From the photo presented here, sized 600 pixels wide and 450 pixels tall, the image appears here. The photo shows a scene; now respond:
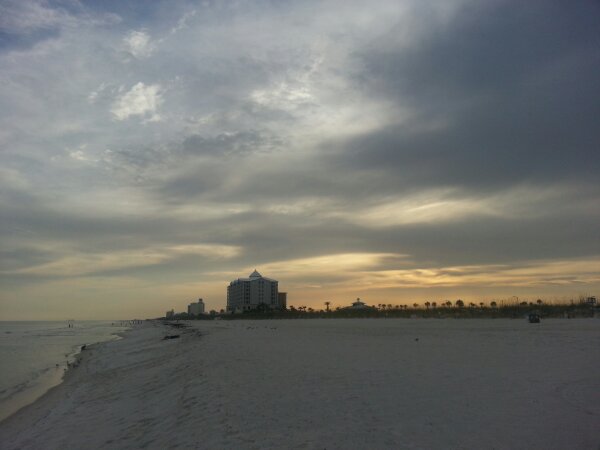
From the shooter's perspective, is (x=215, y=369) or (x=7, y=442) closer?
(x=7, y=442)

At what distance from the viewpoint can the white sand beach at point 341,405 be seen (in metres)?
8.98

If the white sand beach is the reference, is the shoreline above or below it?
below

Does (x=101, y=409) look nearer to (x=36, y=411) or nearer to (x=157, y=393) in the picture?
(x=157, y=393)

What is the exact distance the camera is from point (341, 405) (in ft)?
37.7

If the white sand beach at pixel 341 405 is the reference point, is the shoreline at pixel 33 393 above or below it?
below

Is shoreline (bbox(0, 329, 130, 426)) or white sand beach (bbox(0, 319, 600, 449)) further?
shoreline (bbox(0, 329, 130, 426))

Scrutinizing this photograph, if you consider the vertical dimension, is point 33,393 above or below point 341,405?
below

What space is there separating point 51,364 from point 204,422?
32.6 m

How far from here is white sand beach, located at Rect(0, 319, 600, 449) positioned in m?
8.98

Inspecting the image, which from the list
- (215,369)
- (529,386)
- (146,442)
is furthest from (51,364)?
(529,386)

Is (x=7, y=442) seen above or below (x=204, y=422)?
below

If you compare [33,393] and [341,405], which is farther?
[33,393]

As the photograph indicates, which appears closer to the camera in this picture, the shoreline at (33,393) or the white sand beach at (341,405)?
the white sand beach at (341,405)

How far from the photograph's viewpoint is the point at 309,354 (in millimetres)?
23031
